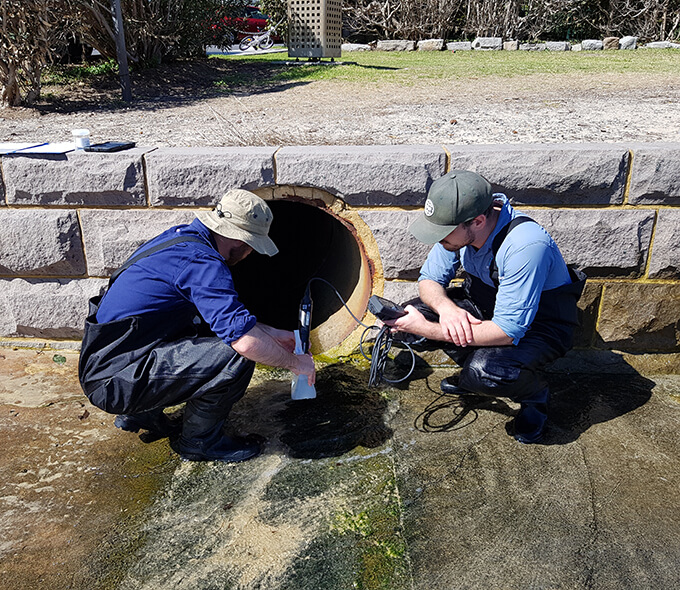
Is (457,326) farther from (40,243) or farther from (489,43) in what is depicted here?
(489,43)

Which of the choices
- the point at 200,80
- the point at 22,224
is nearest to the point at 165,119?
the point at 22,224

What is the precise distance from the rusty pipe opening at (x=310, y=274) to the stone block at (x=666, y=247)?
205cm

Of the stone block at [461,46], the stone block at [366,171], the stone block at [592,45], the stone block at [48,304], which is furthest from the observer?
the stone block at [461,46]

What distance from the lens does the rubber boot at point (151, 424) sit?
11.8 ft

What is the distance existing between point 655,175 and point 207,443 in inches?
133

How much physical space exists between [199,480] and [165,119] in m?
4.11

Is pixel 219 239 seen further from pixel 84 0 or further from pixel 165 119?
pixel 84 0

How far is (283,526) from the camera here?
2.93 m

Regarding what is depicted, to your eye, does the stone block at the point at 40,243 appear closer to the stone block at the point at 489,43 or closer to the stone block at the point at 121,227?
the stone block at the point at 121,227

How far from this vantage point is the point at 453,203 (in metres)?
3.20

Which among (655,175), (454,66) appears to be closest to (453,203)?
(655,175)

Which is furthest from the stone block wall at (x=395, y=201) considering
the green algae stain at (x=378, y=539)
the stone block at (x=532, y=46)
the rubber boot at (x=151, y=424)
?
the stone block at (x=532, y=46)

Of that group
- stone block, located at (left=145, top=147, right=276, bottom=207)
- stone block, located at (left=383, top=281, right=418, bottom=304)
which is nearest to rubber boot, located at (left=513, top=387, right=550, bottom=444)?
stone block, located at (left=383, top=281, right=418, bottom=304)

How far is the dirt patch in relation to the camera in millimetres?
5225
